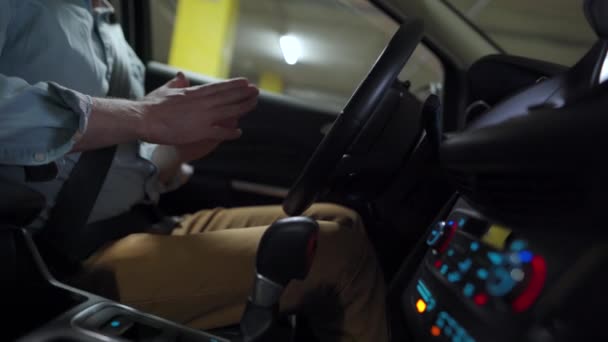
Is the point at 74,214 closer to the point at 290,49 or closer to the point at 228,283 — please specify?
the point at 228,283

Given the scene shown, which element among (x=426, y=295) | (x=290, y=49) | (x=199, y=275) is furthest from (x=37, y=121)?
(x=290, y=49)

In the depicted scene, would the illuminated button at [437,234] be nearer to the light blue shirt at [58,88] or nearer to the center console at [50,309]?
the center console at [50,309]

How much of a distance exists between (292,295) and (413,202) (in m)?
0.28

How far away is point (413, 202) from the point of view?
0.78 metres

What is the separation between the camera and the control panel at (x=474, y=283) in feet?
1.18

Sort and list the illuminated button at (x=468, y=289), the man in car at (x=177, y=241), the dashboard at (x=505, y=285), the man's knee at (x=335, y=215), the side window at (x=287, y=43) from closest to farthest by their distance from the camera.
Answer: the dashboard at (x=505, y=285)
the illuminated button at (x=468, y=289)
the man in car at (x=177, y=241)
the man's knee at (x=335, y=215)
the side window at (x=287, y=43)

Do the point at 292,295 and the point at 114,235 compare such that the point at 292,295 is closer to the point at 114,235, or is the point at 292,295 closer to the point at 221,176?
the point at 114,235

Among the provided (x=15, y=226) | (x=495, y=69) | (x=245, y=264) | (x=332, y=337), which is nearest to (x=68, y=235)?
(x=15, y=226)

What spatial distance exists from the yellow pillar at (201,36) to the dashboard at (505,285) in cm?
148

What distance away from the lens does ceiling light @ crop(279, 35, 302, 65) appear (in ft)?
12.9

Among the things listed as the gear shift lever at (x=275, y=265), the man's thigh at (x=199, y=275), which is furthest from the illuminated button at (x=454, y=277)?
the man's thigh at (x=199, y=275)

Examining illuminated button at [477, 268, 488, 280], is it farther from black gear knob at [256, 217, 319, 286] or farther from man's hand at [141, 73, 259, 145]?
man's hand at [141, 73, 259, 145]

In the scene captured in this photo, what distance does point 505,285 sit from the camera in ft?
1.23

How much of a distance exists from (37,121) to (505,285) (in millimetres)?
600
